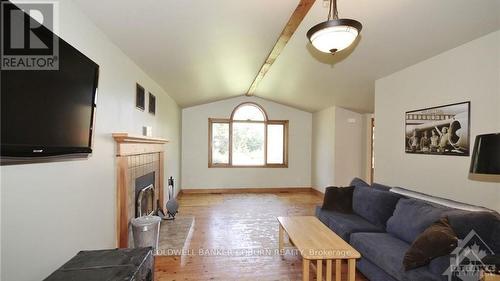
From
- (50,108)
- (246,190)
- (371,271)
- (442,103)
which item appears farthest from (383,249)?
(246,190)

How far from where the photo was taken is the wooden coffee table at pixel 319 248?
2.28 meters

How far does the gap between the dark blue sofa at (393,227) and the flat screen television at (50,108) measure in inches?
103

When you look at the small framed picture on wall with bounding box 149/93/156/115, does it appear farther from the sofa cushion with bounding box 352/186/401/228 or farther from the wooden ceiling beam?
the sofa cushion with bounding box 352/186/401/228

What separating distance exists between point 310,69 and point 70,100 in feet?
11.6

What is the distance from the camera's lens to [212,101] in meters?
7.48

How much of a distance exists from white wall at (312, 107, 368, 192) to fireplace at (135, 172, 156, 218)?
433 cm

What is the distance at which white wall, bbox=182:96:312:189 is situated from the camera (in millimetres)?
7531

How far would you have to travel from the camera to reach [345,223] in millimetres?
3193

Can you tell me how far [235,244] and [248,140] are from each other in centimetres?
440

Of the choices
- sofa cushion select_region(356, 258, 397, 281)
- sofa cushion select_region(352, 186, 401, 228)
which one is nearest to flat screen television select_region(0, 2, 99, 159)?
sofa cushion select_region(356, 258, 397, 281)

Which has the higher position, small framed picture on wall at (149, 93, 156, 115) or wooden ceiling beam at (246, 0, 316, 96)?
wooden ceiling beam at (246, 0, 316, 96)

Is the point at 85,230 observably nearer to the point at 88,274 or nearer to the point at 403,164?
the point at 88,274

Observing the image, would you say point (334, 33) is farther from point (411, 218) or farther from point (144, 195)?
point (144, 195)

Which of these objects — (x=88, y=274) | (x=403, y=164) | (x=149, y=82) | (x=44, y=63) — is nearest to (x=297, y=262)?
(x=403, y=164)
